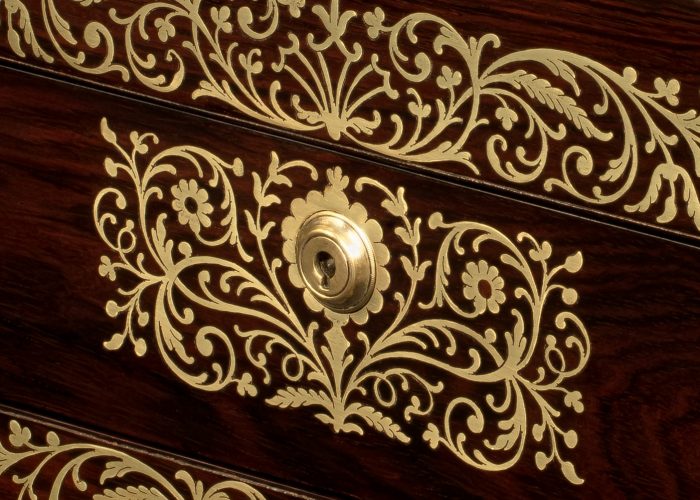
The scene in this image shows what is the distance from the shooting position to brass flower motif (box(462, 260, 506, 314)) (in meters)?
0.83

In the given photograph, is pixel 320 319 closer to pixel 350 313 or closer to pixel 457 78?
pixel 350 313

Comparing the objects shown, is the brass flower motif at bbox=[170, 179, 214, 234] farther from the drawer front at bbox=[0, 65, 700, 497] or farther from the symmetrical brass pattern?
the symmetrical brass pattern

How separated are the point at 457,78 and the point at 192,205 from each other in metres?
0.20

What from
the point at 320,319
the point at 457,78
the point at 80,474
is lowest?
the point at 80,474

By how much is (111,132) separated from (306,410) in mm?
209

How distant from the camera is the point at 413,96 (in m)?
0.83

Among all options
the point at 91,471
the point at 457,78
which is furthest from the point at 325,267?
the point at 91,471

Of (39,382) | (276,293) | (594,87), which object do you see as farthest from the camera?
(39,382)

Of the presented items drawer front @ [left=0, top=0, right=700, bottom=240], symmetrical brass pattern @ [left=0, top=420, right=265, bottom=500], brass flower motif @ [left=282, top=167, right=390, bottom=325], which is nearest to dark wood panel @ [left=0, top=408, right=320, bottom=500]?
symmetrical brass pattern @ [left=0, top=420, right=265, bottom=500]

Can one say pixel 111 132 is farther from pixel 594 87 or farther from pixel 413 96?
pixel 594 87

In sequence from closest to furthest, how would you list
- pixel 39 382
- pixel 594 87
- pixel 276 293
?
pixel 594 87 < pixel 276 293 < pixel 39 382

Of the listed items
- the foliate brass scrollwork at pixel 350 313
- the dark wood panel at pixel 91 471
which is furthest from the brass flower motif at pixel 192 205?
the dark wood panel at pixel 91 471

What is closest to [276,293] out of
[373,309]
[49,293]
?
[373,309]

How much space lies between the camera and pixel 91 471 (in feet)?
3.27
